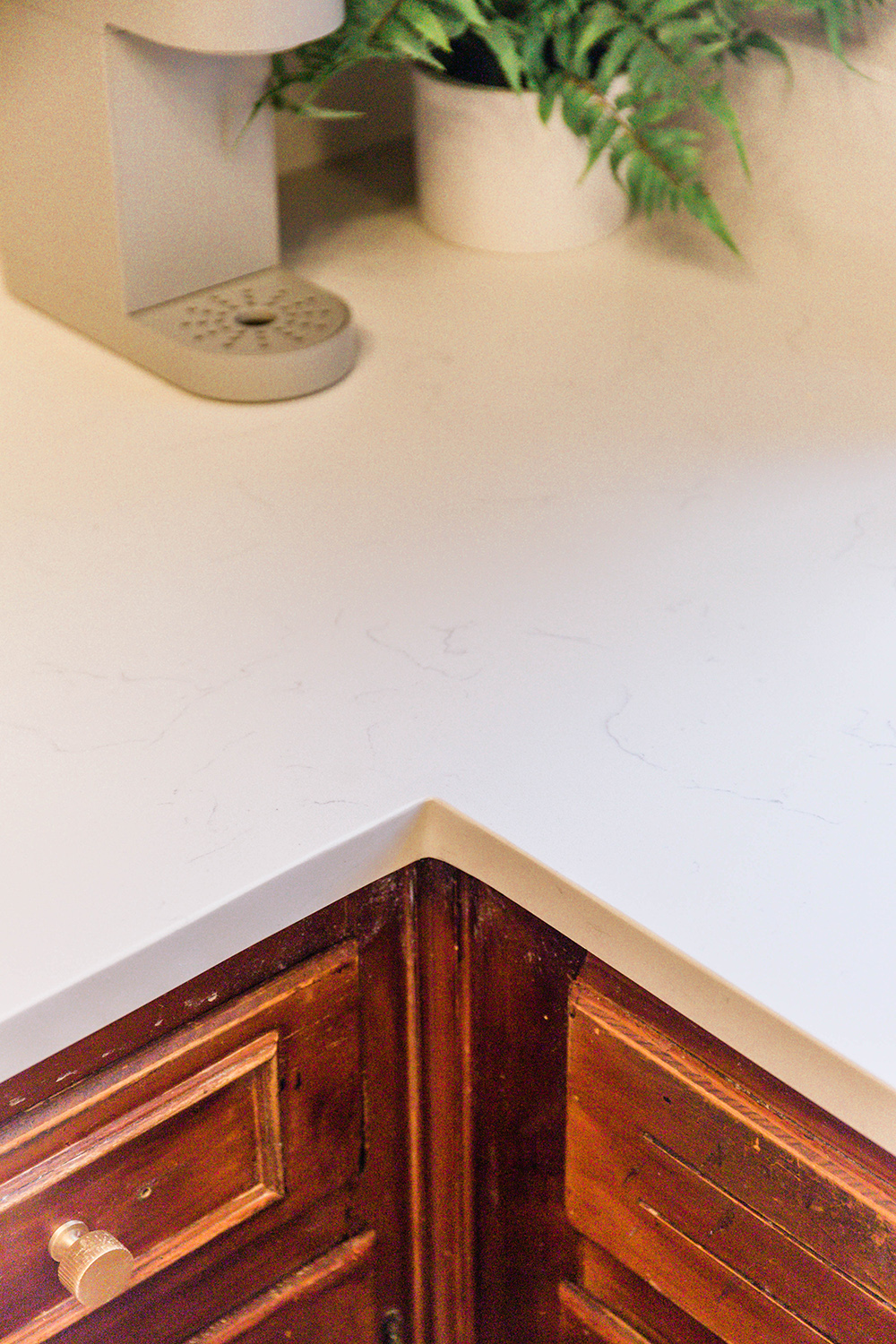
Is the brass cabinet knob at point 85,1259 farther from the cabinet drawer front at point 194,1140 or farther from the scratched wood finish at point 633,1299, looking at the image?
the scratched wood finish at point 633,1299

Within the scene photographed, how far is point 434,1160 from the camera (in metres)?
0.70

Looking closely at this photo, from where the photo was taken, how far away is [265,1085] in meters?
0.62

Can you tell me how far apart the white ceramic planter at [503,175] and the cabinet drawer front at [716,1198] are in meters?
0.62

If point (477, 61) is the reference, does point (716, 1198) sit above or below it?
below

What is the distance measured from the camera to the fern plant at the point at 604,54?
922mm

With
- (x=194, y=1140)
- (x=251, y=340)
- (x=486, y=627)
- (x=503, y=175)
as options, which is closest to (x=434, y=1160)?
(x=194, y=1140)

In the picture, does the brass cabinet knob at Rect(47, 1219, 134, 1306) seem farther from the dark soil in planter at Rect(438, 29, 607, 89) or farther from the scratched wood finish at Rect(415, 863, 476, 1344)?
the dark soil in planter at Rect(438, 29, 607, 89)

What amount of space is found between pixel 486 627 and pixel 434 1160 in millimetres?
256

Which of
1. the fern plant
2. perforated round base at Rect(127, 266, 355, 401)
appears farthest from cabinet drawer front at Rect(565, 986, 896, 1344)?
the fern plant

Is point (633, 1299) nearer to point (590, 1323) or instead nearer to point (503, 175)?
point (590, 1323)

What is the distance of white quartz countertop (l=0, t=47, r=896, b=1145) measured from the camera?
0.55 metres

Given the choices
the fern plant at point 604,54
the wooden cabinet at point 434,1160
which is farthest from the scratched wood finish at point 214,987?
the fern plant at point 604,54

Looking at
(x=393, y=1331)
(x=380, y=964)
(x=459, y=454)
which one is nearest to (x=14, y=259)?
(x=459, y=454)

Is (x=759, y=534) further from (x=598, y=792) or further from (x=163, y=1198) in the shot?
(x=163, y=1198)
